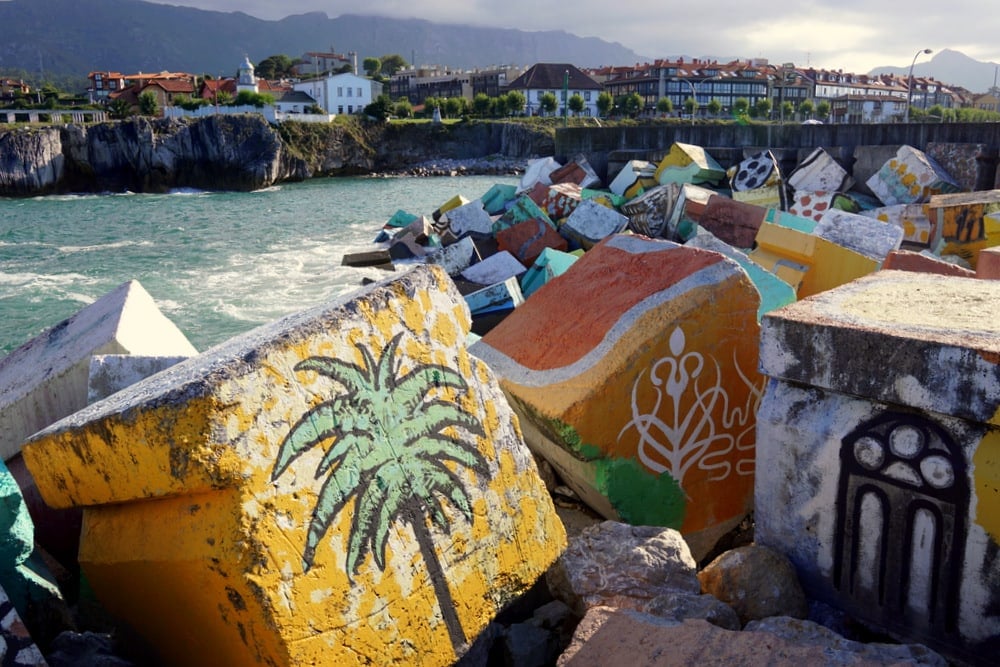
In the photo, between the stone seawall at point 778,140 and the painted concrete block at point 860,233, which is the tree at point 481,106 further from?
the painted concrete block at point 860,233

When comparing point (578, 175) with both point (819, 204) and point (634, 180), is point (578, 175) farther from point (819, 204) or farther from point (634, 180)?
point (819, 204)

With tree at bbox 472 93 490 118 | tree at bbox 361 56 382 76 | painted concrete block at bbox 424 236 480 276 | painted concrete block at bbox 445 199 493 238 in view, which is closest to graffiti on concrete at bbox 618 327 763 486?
painted concrete block at bbox 424 236 480 276

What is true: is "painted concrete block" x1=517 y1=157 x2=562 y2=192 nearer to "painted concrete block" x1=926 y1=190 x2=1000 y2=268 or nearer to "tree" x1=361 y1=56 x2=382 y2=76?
"painted concrete block" x1=926 y1=190 x2=1000 y2=268

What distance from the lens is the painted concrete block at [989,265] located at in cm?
354

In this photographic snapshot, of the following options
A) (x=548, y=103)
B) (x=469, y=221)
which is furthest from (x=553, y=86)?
(x=469, y=221)

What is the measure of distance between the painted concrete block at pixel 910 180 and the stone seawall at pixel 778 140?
800 millimetres

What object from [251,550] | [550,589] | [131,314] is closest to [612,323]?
[550,589]

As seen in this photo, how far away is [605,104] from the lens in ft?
218

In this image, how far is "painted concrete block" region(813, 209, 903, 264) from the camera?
518cm

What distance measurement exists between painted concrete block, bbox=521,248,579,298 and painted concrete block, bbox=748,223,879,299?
1995mm

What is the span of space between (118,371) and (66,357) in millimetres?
527

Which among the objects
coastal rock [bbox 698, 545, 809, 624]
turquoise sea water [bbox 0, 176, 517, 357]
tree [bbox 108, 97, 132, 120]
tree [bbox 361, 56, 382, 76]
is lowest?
turquoise sea water [bbox 0, 176, 517, 357]

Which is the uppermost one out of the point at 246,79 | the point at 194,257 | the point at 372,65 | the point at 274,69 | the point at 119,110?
the point at 372,65

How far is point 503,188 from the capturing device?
13578 mm
